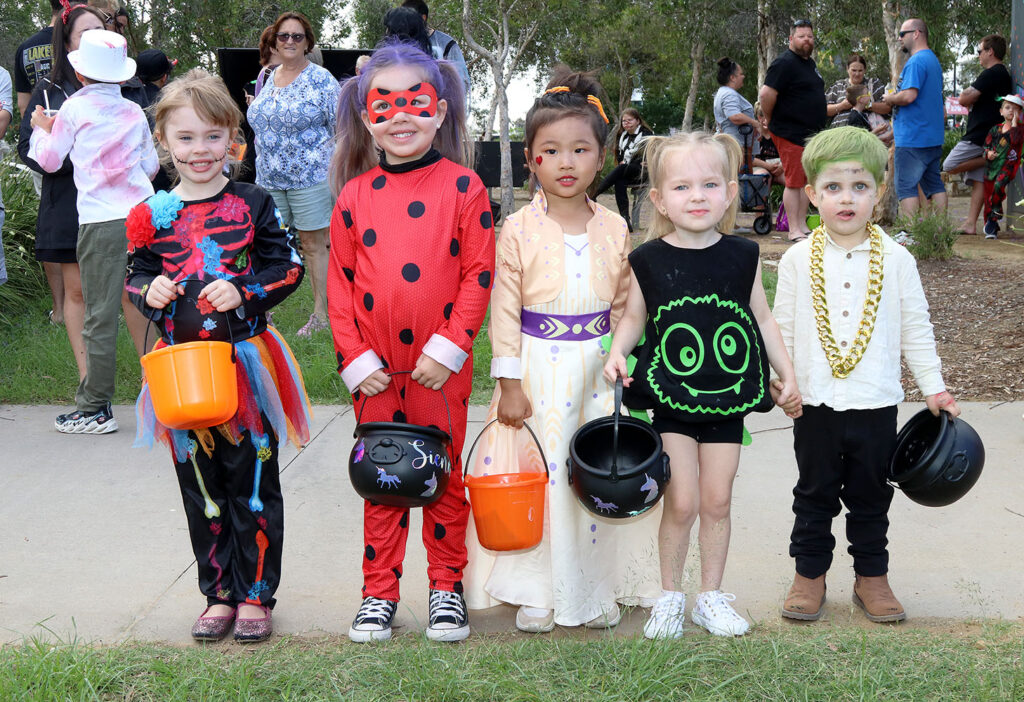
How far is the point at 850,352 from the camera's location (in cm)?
298

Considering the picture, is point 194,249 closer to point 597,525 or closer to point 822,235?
point 597,525

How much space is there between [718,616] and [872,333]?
95 cm

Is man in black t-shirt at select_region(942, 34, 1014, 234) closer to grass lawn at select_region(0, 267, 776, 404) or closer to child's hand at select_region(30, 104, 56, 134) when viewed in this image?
grass lawn at select_region(0, 267, 776, 404)

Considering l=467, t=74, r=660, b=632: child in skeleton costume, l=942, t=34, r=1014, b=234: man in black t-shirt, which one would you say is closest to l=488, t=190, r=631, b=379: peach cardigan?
l=467, t=74, r=660, b=632: child in skeleton costume

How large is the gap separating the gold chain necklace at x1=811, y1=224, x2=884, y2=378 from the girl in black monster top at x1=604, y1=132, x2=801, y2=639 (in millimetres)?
128

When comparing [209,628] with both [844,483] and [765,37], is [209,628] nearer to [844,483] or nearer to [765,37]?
[844,483]

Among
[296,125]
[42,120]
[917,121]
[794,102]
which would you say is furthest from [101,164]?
[917,121]

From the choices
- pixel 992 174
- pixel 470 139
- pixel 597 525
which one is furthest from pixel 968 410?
pixel 992 174

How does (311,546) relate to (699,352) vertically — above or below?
below

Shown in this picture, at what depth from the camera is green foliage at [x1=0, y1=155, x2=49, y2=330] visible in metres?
7.66

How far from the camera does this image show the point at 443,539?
3096 mm

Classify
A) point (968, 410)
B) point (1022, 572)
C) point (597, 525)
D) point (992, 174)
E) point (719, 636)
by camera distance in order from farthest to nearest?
point (992, 174) → point (968, 410) → point (1022, 572) → point (597, 525) → point (719, 636)

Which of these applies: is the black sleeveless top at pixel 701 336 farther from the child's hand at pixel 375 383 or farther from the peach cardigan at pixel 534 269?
the child's hand at pixel 375 383

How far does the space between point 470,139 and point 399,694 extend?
67.9 inches
